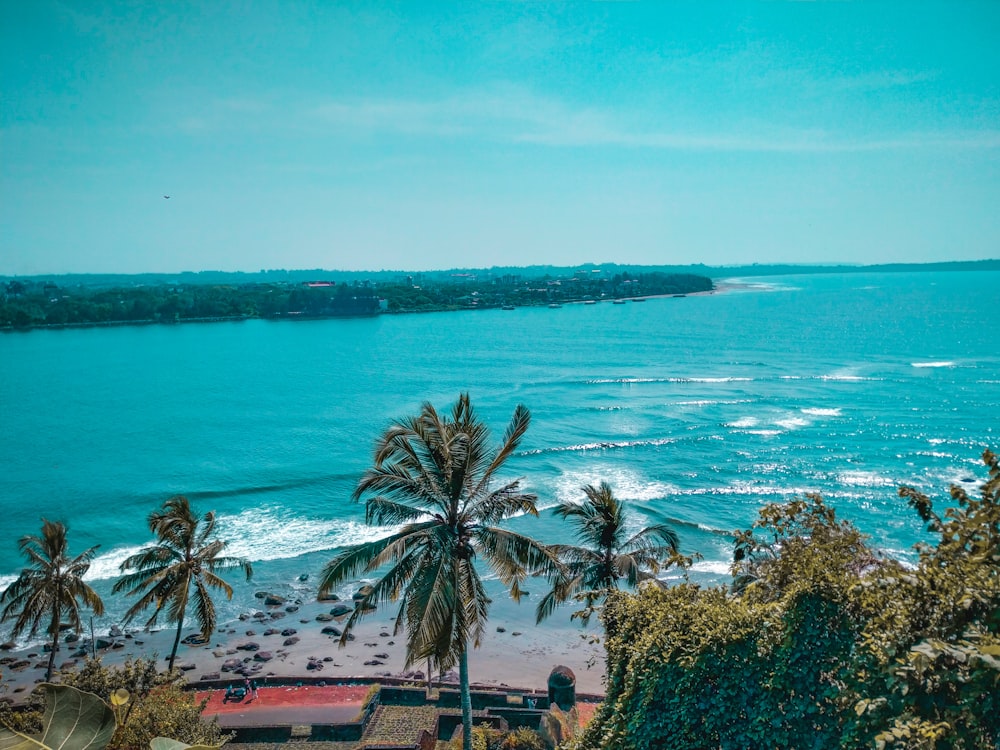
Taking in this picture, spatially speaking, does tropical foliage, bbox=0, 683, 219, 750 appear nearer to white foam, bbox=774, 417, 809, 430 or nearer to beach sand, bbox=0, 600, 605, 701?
beach sand, bbox=0, 600, 605, 701

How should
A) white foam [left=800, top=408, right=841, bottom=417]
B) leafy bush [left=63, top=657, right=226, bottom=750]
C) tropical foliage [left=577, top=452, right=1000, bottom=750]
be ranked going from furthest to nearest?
1. white foam [left=800, top=408, right=841, bottom=417]
2. leafy bush [left=63, top=657, right=226, bottom=750]
3. tropical foliage [left=577, top=452, right=1000, bottom=750]

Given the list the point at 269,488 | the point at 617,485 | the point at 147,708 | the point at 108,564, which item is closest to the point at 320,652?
the point at 108,564

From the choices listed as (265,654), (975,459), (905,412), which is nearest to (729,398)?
Result: (905,412)

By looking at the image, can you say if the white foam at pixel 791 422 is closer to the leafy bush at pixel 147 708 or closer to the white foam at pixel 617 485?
the white foam at pixel 617 485

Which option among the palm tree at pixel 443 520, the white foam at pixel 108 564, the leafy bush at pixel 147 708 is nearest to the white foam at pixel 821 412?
the palm tree at pixel 443 520

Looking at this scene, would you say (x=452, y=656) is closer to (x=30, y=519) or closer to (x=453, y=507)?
(x=453, y=507)

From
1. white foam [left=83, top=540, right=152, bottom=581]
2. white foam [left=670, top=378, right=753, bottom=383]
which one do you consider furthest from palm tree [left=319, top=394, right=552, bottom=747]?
white foam [left=670, top=378, right=753, bottom=383]

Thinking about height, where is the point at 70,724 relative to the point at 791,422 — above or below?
above

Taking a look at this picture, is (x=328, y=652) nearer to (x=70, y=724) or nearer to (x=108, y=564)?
(x=108, y=564)
